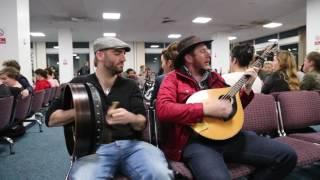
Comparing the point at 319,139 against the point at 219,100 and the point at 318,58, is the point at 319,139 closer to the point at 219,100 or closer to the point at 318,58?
the point at 219,100

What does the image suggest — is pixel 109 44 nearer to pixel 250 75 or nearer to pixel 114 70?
pixel 114 70

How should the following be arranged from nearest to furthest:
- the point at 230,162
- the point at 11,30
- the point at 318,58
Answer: the point at 230,162, the point at 318,58, the point at 11,30

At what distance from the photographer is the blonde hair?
3256 millimetres

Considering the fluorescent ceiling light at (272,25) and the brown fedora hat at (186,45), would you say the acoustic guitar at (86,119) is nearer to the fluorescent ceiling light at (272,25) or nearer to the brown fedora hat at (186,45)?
the brown fedora hat at (186,45)

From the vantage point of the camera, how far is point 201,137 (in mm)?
1880

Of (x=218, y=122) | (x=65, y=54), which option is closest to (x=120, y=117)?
(x=218, y=122)

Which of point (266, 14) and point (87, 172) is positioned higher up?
point (266, 14)

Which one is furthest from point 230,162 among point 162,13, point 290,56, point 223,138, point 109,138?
point 162,13

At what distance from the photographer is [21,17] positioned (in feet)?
18.2

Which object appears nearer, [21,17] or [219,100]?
[219,100]

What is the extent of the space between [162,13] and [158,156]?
7.59 m

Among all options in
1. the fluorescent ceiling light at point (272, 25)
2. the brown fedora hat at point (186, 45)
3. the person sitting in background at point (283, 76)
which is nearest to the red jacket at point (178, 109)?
the brown fedora hat at point (186, 45)

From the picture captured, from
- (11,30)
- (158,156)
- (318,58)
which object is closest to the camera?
(158,156)

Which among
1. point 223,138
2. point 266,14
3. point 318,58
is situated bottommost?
point 223,138
